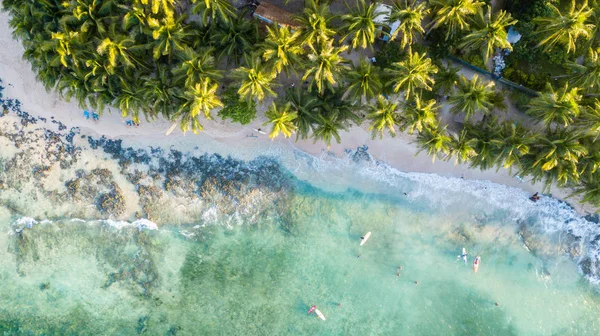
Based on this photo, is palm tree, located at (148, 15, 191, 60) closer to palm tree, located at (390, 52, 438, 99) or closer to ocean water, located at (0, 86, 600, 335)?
ocean water, located at (0, 86, 600, 335)

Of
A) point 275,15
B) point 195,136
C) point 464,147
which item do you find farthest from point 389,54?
point 195,136

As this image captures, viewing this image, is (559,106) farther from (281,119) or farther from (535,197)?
(281,119)

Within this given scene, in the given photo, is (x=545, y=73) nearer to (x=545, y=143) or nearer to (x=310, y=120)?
(x=545, y=143)

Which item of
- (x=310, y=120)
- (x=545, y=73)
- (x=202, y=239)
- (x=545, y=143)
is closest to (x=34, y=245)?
(x=202, y=239)

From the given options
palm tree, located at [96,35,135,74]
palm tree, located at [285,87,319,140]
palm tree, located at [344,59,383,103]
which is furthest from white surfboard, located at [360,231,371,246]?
palm tree, located at [96,35,135,74]

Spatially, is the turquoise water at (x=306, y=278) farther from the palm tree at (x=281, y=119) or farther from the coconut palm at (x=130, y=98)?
the coconut palm at (x=130, y=98)

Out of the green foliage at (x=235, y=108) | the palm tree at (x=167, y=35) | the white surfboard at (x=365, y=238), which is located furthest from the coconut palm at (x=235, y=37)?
the white surfboard at (x=365, y=238)
